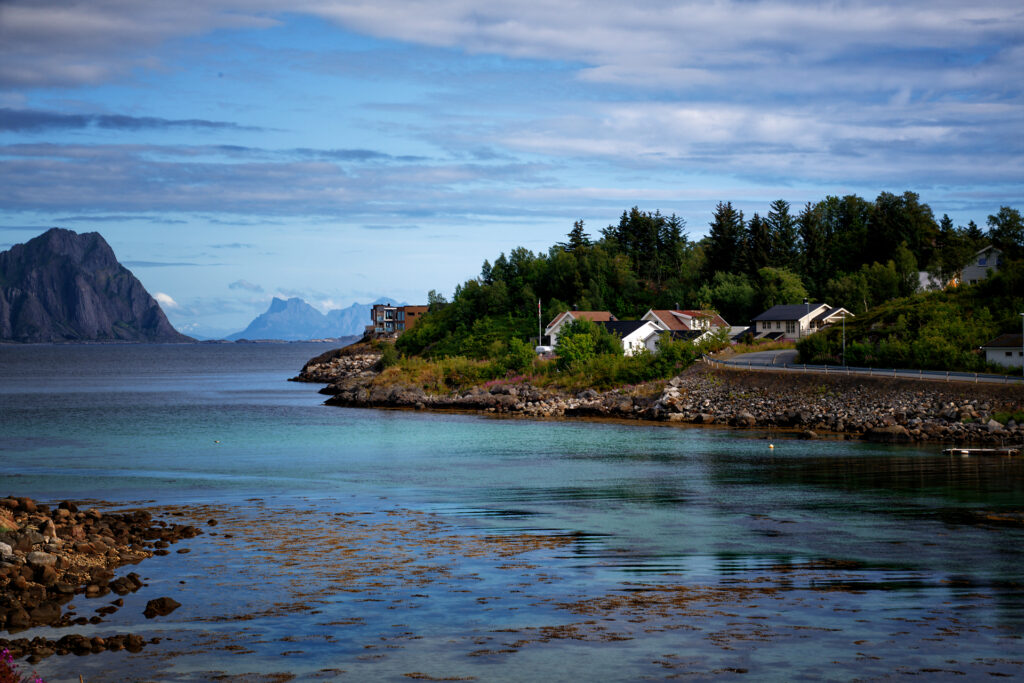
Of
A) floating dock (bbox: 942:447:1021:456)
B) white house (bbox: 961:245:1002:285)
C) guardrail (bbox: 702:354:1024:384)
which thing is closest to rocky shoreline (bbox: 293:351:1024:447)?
guardrail (bbox: 702:354:1024:384)

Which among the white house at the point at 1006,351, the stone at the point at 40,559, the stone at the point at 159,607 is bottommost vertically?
the stone at the point at 159,607

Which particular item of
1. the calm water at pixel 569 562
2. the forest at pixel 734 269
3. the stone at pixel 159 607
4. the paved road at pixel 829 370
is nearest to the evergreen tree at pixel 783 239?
the forest at pixel 734 269

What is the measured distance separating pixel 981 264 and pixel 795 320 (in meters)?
25.8

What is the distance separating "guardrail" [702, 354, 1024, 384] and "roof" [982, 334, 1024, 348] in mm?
2973

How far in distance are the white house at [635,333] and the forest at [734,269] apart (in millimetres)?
14917

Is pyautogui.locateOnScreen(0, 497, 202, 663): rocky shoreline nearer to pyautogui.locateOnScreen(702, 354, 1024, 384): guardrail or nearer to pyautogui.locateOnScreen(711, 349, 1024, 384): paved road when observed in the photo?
pyautogui.locateOnScreen(702, 354, 1024, 384): guardrail

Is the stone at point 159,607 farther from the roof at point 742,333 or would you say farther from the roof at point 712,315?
the roof at point 712,315

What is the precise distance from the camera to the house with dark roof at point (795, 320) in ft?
342

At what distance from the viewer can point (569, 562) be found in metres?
24.8

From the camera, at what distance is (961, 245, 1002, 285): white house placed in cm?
10900

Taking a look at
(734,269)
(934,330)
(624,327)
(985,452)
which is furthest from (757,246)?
(985,452)

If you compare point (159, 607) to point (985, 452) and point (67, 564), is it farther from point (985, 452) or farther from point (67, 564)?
point (985, 452)

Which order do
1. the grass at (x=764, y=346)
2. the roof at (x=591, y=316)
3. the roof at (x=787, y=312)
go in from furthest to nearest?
the roof at (x=591, y=316) → the roof at (x=787, y=312) → the grass at (x=764, y=346)

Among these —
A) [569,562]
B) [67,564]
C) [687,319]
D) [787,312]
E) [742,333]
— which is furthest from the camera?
[687,319]
